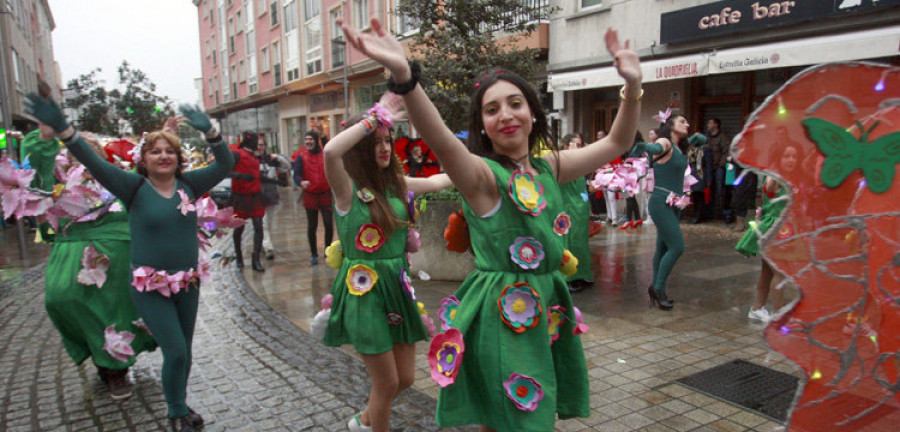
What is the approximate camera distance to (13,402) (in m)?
4.07

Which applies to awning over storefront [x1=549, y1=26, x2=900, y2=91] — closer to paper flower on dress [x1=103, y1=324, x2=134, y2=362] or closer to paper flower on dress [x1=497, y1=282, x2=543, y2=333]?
paper flower on dress [x1=497, y1=282, x2=543, y2=333]

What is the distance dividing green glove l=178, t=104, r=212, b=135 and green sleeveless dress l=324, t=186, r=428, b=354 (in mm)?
966

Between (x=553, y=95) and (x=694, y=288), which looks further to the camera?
(x=553, y=95)

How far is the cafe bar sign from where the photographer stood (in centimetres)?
881

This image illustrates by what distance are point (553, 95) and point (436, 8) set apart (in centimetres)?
747

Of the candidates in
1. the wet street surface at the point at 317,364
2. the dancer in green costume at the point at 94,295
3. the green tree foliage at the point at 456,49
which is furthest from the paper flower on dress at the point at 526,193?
the green tree foliage at the point at 456,49

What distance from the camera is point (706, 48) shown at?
1094 cm

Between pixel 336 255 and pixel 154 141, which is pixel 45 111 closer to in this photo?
pixel 154 141

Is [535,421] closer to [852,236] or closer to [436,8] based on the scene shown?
[852,236]

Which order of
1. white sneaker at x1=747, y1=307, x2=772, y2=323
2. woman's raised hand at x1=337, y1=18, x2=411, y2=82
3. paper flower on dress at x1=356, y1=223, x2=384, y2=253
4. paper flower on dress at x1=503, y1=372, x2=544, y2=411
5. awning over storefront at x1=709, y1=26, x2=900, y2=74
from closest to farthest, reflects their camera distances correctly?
woman's raised hand at x1=337, y1=18, x2=411, y2=82 < paper flower on dress at x1=503, y1=372, x2=544, y2=411 < paper flower on dress at x1=356, y1=223, x2=384, y2=253 < white sneaker at x1=747, y1=307, x2=772, y2=323 < awning over storefront at x1=709, y1=26, x2=900, y2=74

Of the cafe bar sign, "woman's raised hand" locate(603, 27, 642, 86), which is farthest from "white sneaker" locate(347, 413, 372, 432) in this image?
the cafe bar sign

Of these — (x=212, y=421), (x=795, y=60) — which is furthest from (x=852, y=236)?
(x=795, y=60)

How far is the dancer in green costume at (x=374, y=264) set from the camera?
304 centimetres

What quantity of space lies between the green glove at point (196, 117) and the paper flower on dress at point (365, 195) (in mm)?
1024
